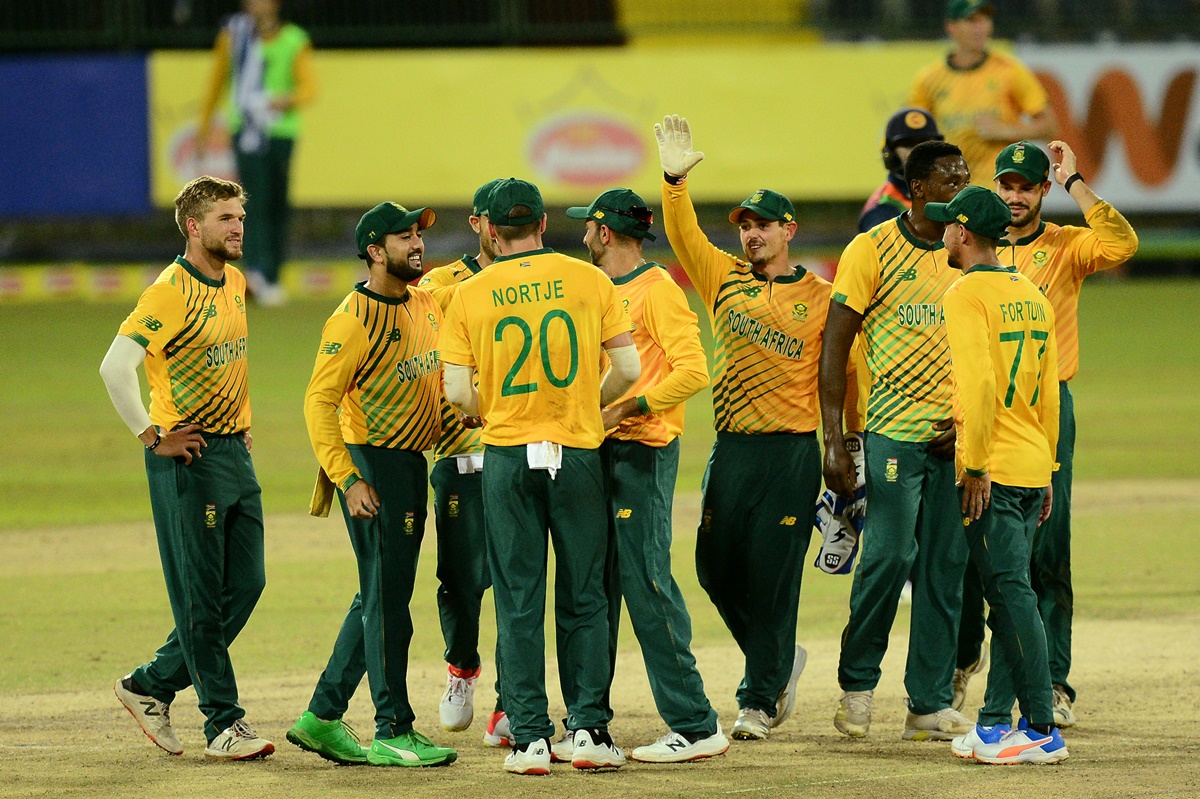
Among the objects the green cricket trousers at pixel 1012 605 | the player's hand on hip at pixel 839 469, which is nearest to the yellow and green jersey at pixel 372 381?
the player's hand on hip at pixel 839 469

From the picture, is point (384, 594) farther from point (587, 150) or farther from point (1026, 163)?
point (587, 150)

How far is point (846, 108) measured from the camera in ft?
77.6

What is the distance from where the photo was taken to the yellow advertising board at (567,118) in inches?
904

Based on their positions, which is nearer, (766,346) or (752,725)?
(752,725)

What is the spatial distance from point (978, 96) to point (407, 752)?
6.74 meters

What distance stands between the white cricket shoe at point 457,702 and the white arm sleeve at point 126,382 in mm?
1847

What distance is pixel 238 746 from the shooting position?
290 inches

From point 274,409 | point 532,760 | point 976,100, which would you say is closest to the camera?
point 532,760

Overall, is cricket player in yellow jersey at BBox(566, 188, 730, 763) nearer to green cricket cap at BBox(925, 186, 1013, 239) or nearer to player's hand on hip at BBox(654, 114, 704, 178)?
player's hand on hip at BBox(654, 114, 704, 178)

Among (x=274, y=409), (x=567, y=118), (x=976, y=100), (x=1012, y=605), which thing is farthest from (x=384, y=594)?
(x=567, y=118)

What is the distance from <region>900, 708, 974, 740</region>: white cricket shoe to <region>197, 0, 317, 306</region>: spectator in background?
13775 millimetres

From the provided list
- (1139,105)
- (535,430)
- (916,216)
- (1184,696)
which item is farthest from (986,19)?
(1139,105)

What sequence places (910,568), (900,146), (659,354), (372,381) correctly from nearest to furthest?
(372,381) < (659,354) < (910,568) < (900,146)

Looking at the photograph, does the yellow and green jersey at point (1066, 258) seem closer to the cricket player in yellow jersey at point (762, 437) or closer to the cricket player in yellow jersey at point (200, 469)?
the cricket player in yellow jersey at point (762, 437)
